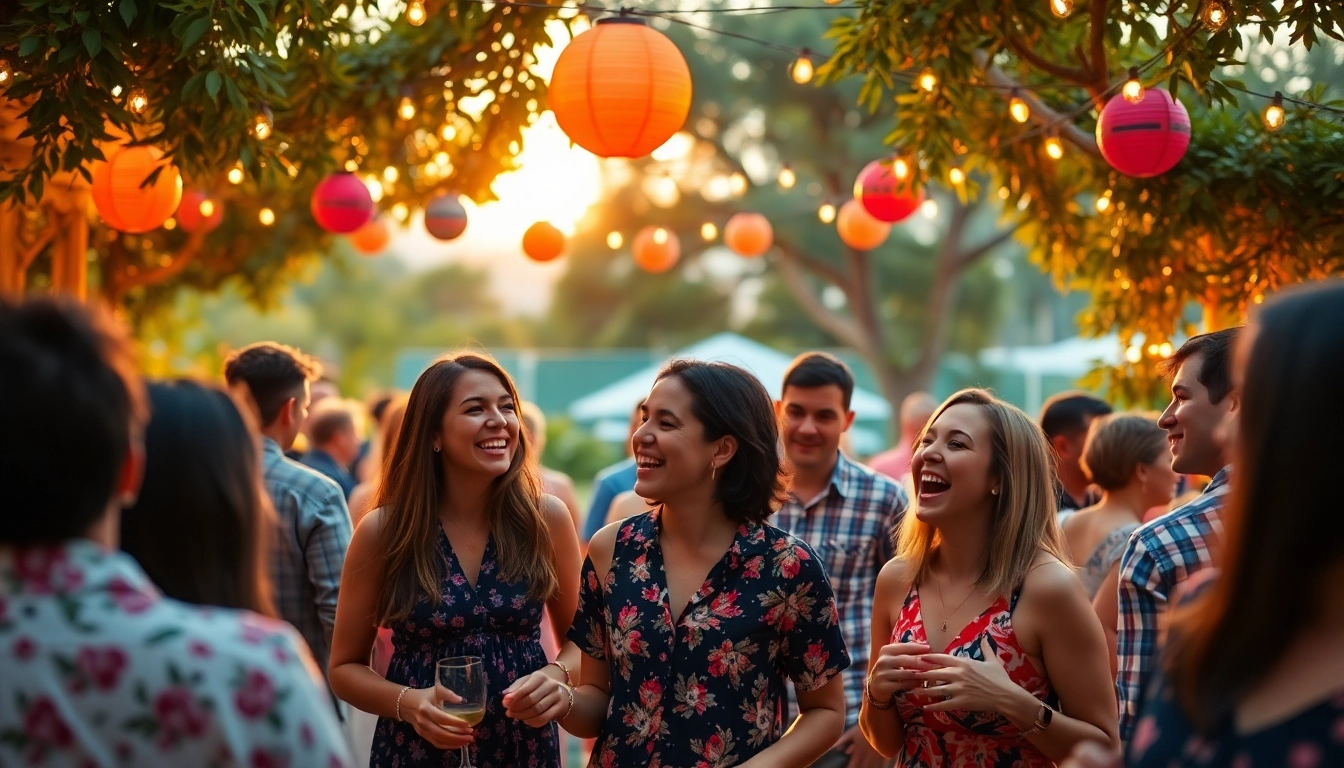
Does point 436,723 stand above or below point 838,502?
below

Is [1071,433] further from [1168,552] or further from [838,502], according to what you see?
[1168,552]

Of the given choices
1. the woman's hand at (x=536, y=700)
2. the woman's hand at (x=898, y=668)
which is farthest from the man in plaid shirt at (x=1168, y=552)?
the woman's hand at (x=536, y=700)

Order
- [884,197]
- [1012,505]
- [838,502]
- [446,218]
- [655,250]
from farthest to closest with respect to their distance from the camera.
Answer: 1. [655,250]
2. [446,218]
3. [884,197]
4. [838,502]
5. [1012,505]

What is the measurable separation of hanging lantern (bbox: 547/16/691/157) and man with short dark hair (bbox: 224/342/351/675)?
148 cm

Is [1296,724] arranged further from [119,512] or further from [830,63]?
[830,63]

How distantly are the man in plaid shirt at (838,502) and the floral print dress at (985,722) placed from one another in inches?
55.1

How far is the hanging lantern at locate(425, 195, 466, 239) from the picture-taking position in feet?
25.1

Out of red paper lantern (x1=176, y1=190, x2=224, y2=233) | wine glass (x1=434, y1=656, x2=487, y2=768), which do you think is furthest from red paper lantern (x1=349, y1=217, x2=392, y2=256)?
wine glass (x1=434, y1=656, x2=487, y2=768)

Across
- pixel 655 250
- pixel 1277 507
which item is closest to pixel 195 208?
pixel 655 250

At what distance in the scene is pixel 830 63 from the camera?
19.3 feet

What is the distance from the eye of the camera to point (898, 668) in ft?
9.65

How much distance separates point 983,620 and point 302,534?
2.14 meters

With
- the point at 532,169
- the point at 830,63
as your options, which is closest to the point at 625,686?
the point at 830,63

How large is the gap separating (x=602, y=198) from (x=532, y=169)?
44.6 feet
